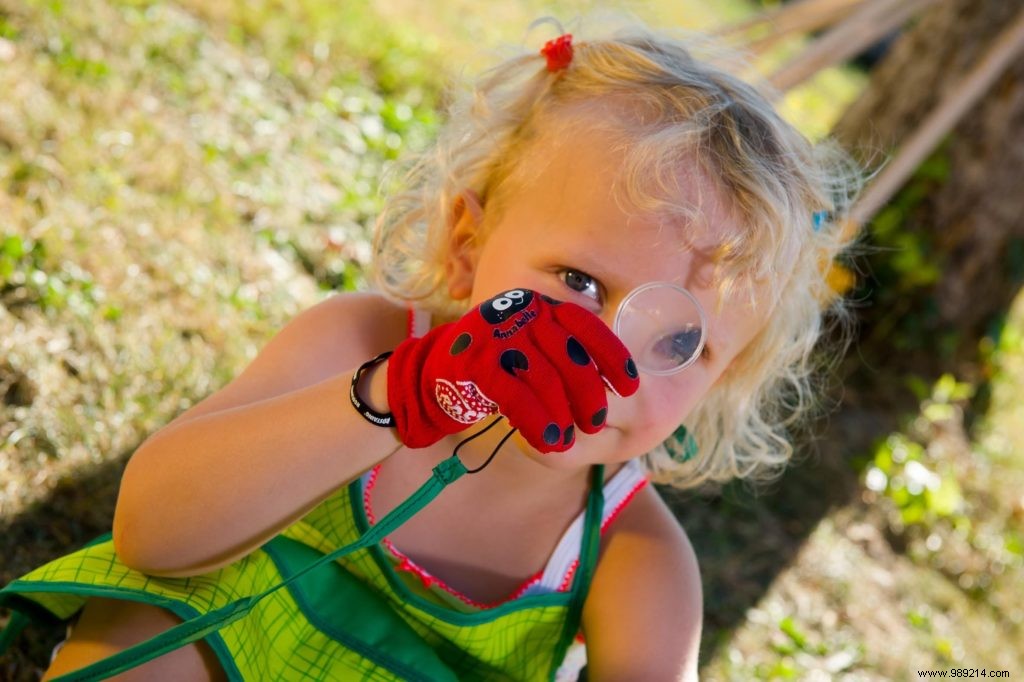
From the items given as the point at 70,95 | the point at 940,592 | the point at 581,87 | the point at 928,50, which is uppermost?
the point at 581,87

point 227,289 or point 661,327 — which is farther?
point 227,289

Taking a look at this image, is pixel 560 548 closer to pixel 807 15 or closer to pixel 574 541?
pixel 574 541

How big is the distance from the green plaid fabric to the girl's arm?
55 mm

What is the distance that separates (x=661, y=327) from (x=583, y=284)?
133 millimetres

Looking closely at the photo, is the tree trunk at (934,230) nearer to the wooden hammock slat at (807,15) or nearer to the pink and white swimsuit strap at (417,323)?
the wooden hammock slat at (807,15)

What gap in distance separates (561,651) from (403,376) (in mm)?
780

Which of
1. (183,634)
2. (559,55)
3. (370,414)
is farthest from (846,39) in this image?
(183,634)

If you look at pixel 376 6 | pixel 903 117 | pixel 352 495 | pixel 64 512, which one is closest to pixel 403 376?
pixel 352 495

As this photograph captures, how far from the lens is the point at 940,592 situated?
10.2ft

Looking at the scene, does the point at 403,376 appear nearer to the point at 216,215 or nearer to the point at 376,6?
the point at 216,215

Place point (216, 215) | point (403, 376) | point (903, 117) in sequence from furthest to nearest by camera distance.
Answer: point (903, 117) → point (216, 215) → point (403, 376)

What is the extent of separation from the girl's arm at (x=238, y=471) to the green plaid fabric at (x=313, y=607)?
0.06m

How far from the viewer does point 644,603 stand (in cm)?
188

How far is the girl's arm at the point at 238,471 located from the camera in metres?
1.50
